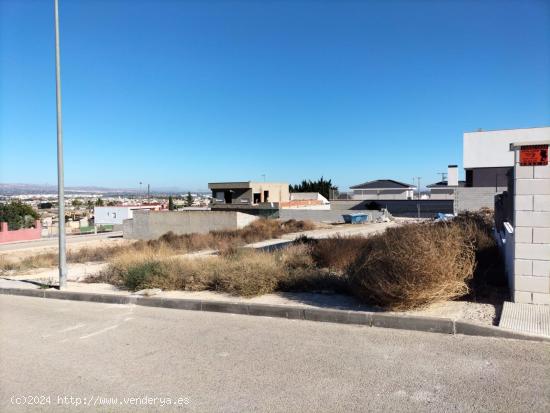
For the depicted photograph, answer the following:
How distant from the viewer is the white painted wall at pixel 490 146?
155 ft

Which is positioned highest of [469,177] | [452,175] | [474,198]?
[452,175]

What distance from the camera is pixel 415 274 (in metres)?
6.64

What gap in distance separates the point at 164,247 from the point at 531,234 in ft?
53.0

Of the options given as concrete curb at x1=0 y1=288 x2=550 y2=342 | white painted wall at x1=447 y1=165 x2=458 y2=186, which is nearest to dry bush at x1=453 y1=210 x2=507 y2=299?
concrete curb at x1=0 y1=288 x2=550 y2=342

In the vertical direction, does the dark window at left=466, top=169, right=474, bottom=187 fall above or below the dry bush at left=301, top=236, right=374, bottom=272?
above

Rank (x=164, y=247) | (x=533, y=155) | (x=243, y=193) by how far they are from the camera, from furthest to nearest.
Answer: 1. (x=243, y=193)
2. (x=164, y=247)
3. (x=533, y=155)

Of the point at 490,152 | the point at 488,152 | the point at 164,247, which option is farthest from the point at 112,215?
the point at 490,152

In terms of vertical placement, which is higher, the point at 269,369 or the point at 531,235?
the point at 531,235

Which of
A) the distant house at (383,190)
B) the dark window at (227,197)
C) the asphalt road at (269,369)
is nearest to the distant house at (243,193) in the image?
the dark window at (227,197)

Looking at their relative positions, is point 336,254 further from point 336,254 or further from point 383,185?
point 383,185

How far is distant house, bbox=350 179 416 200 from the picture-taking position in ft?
264

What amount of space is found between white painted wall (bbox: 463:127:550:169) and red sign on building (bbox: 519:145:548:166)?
44120 mm

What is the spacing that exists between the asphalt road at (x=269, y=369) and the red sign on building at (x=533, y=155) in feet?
8.40

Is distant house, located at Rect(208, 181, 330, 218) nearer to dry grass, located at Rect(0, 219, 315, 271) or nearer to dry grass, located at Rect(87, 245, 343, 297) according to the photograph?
dry grass, located at Rect(0, 219, 315, 271)
